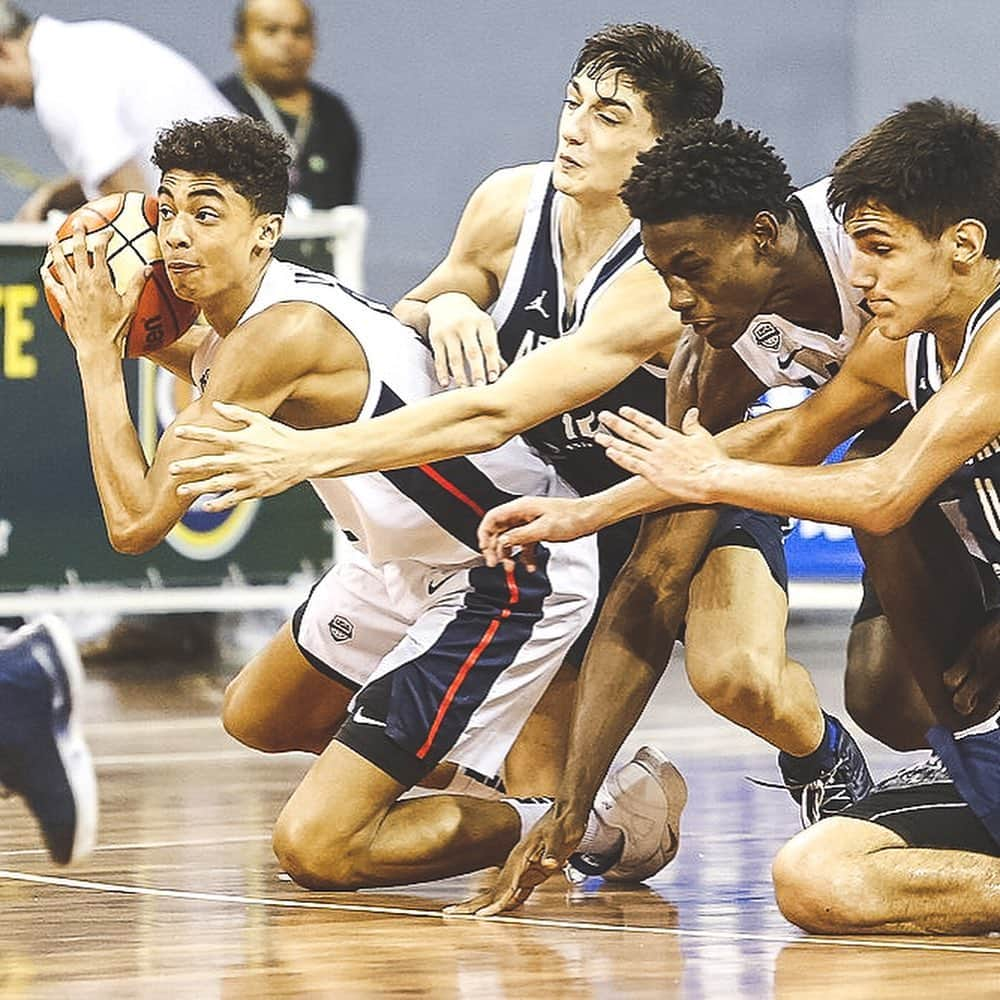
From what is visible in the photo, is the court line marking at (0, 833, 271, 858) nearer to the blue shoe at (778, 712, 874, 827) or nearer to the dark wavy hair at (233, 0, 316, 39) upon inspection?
the blue shoe at (778, 712, 874, 827)

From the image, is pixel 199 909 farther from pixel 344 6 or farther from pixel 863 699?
pixel 344 6

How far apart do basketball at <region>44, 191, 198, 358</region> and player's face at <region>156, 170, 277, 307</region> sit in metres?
0.04

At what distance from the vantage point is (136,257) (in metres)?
4.27

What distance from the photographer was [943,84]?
12.1 m

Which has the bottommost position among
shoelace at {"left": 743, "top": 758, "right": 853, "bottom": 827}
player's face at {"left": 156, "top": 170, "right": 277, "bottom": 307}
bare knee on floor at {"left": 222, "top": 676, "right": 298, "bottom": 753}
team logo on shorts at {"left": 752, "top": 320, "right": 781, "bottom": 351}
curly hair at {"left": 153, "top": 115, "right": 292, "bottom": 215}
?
bare knee on floor at {"left": 222, "top": 676, "right": 298, "bottom": 753}

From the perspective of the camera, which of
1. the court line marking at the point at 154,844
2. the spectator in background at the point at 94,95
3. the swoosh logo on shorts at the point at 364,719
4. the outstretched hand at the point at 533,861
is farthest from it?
the spectator in background at the point at 94,95

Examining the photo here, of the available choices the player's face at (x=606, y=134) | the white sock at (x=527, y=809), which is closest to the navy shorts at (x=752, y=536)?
the white sock at (x=527, y=809)

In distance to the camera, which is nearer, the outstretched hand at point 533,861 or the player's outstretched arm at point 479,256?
the outstretched hand at point 533,861

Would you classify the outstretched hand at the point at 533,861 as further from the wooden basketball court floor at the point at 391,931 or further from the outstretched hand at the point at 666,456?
the outstretched hand at the point at 666,456

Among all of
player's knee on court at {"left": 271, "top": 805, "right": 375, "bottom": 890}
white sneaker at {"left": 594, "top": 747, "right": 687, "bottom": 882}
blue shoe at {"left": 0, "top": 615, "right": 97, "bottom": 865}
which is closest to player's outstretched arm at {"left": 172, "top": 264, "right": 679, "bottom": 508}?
blue shoe at {"left": 0, "top": 615, "right": 97, "bottom": 865}

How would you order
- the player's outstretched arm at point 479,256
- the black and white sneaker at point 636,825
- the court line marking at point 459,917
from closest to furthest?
the court line marking at point 459,917 < the black and white sneaker at point 636,825 < the player's outstretched arm at point 479,256

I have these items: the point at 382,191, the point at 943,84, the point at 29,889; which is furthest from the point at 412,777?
the point at 943,84

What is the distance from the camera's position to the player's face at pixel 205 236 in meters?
4.20

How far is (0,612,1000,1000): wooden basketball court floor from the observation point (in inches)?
132
